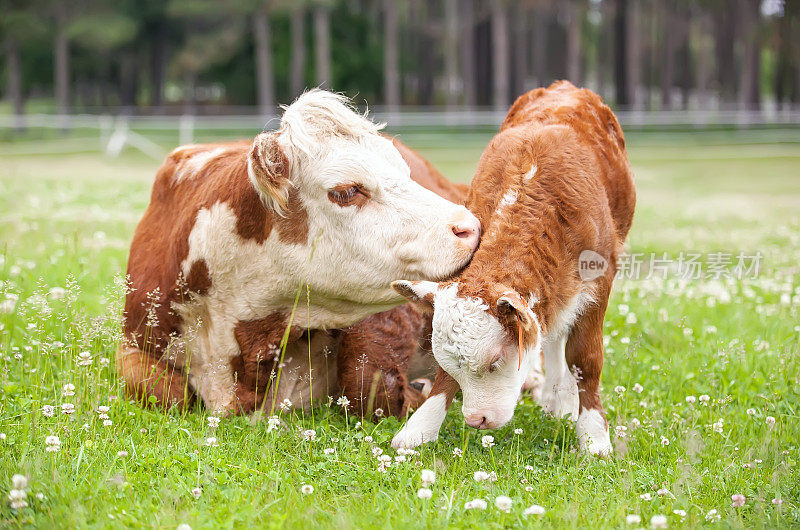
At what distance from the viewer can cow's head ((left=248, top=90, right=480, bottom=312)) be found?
4.04 metres

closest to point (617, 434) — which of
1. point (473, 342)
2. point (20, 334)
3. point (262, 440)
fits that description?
point (473, 342)

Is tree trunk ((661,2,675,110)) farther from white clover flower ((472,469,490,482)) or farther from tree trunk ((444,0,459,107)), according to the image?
white clover flower ((472,469,490,482))

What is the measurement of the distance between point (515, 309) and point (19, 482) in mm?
2119

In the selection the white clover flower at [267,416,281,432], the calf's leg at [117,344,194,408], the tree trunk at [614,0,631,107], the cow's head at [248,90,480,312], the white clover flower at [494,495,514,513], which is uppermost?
the tree trunk at [614,0,631,107]

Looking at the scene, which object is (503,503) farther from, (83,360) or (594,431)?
(83,360)

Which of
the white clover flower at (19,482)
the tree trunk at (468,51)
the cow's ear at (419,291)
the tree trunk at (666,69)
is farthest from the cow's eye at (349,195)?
the tree trunk at (666,69)

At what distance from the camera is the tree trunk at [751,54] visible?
128 ft

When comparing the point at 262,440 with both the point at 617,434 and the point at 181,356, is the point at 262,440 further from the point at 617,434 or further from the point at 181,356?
the point at 617,434

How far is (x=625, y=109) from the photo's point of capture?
121 feet

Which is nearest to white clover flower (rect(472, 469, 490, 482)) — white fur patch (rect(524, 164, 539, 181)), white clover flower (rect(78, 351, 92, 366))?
white fur patch (rect(524, 164, 539, 181))

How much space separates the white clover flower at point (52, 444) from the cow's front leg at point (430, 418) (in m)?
1.58

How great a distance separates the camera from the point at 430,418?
421cm

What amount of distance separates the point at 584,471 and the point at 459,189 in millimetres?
2885

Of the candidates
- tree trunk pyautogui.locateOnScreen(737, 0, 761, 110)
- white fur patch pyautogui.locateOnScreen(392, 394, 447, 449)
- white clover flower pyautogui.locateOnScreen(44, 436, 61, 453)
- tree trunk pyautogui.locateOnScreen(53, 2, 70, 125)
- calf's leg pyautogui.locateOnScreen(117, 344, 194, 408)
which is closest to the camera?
white clover flower pyautogui.locateOnScreen(44, 436, 61, 453)
